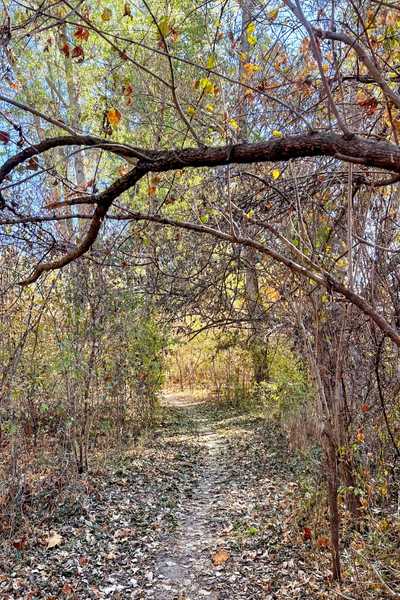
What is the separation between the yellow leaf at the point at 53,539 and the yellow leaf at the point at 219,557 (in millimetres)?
1317

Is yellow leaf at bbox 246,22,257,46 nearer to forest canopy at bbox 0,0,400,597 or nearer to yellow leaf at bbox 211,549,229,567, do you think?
forest canopy at bbox 0,0,400,597

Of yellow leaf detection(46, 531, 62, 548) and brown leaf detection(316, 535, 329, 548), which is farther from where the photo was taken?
yellow leaf detection(46, 531, 62, 548)

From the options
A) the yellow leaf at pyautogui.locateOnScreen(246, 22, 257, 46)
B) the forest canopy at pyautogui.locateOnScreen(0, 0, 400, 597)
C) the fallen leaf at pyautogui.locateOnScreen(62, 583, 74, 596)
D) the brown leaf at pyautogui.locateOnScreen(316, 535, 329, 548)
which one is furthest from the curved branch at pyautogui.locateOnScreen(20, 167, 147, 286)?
the brown leaf at pyautogui.locateOnScreen(316, 535, 329, 548)

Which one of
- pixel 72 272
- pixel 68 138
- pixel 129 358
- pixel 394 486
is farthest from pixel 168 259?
pixel 68 138

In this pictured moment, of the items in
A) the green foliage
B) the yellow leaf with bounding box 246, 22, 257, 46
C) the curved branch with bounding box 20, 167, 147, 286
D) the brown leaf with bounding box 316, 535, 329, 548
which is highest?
the yellow leaf with bounding box 246, 22, 257, 46

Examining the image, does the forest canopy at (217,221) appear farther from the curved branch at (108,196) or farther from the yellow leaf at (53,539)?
the yellow leaf at (53,539)

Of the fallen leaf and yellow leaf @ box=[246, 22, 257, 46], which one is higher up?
yellow leaf @ box=[246, 22, 257, 46]

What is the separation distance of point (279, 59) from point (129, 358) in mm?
5004

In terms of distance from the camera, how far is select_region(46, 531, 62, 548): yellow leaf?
13.7 feet

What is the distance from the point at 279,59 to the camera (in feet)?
11.8

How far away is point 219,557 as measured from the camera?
4031 millimetres

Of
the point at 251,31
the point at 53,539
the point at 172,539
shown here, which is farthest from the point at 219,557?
the point at 251,31

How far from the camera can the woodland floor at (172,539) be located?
142 inches

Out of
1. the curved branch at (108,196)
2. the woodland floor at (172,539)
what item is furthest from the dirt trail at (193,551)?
the curved branch at (108,196)
